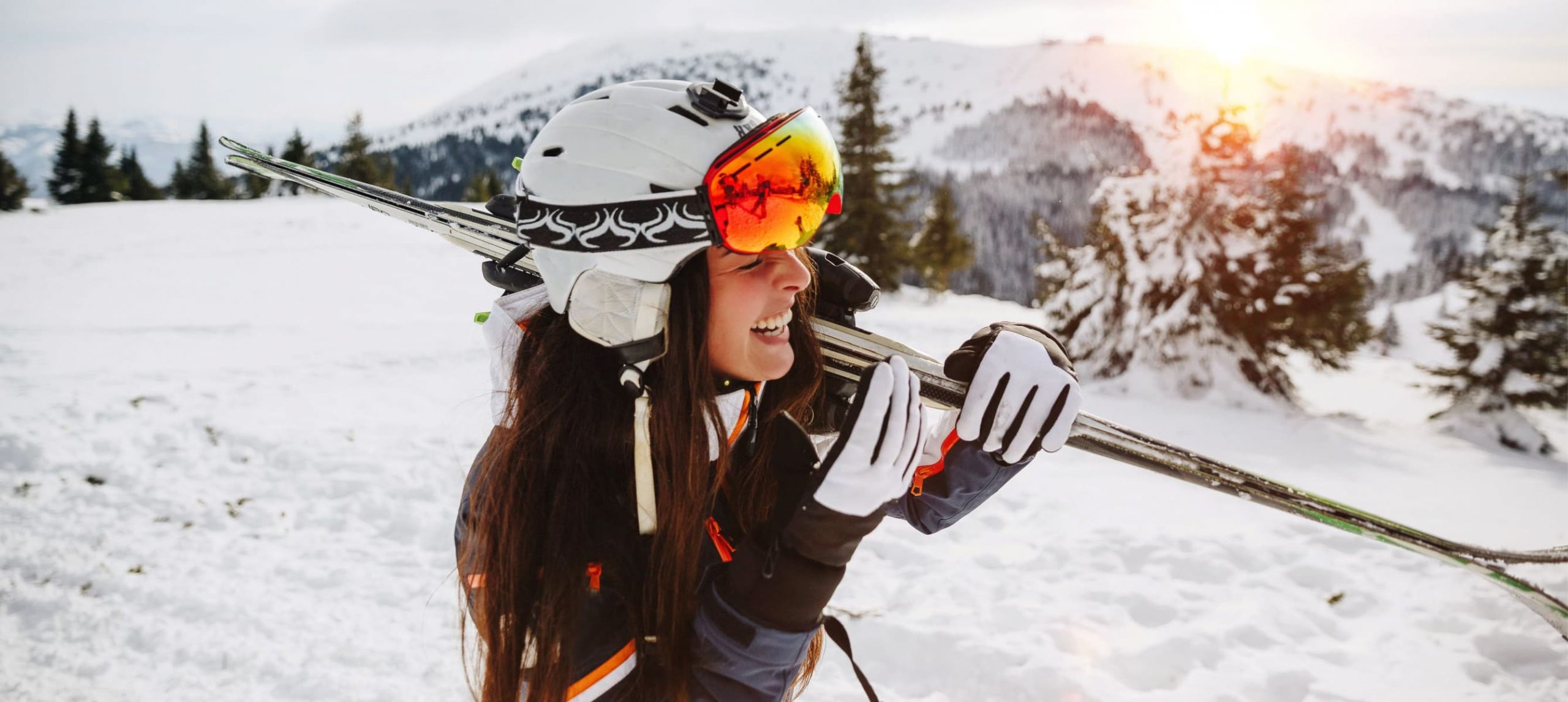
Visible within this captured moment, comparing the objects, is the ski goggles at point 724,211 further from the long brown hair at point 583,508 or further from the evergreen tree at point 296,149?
the evergreen tree at point 296,149

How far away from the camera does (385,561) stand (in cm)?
508

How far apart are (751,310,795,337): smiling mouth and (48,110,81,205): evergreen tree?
50216 millimetres

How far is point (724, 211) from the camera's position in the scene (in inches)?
78.7

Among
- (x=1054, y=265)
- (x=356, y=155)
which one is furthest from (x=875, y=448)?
(x=356, y=155)

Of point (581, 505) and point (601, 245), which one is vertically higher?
point (601, 245)

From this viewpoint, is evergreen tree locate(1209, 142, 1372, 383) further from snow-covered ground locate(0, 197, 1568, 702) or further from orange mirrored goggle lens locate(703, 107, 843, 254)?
orange mirrored goggle lens locate(703, 107, 843, 254)

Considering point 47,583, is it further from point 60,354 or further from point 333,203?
point 333,203

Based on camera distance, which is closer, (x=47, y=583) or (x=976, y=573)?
(x=47, y=583)

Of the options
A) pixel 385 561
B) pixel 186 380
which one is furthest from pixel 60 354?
pixel 385 561

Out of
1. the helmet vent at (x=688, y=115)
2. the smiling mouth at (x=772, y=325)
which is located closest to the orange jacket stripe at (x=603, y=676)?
the smiling mouth at (x=772, y=325)

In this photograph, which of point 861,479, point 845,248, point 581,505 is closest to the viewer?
point 861,479

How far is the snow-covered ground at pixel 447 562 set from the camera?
4043mm

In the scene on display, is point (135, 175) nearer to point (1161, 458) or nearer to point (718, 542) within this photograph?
point (718, 542)

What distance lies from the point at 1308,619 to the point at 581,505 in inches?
193
